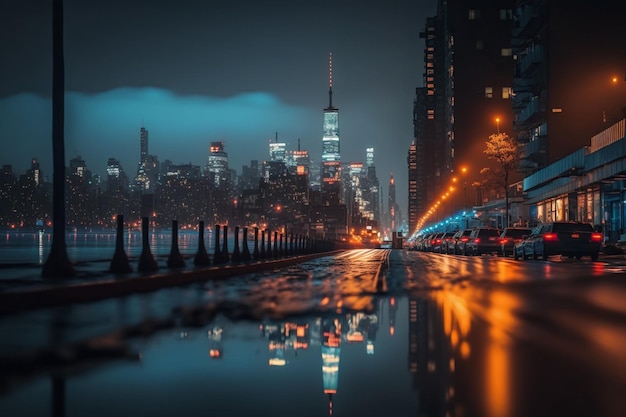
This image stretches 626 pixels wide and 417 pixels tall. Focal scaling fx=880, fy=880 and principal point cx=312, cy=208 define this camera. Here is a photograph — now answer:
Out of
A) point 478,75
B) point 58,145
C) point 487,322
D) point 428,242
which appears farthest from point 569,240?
point 478,75

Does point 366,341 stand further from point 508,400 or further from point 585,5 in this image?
point 585,5

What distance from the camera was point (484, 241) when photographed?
56.4 metres

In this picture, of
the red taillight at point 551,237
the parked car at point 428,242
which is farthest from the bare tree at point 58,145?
the parked car at point 428,242

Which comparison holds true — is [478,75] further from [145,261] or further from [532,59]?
[145,261]

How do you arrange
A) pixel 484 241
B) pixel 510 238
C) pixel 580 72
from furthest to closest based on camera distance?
pixel 580 72 < pixel 484 241 < pixel 510 238

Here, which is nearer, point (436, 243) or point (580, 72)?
point (436, 243)

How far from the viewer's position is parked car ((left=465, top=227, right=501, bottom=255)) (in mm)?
56156

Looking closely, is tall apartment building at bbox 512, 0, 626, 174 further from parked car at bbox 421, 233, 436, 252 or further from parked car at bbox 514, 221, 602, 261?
parked car at bbox 514, 221, 602, 261

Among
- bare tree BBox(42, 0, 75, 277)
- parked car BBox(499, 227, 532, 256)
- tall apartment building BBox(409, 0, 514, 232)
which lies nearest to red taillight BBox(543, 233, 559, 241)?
parked car BBox(499, 227, 532, 256)

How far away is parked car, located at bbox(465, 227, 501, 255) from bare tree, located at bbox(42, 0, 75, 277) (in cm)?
4014

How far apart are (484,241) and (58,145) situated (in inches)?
1599

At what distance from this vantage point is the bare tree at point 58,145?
62.5 feet

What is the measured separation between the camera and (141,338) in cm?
1040

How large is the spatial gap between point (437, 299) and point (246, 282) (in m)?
7.28
